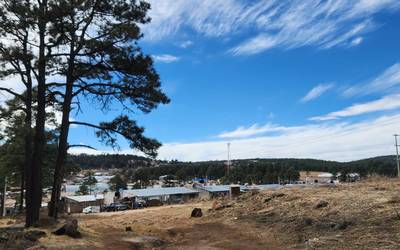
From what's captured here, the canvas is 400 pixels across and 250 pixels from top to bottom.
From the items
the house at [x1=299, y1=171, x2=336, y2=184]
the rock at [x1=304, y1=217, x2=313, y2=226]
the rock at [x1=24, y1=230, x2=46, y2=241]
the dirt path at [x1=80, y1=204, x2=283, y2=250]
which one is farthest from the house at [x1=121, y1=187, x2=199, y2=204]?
the rock at [x1=304, y1=217, x2=313, y2=226]

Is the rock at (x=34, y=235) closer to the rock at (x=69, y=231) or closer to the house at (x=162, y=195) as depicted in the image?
the rock at (x=69, y=231)

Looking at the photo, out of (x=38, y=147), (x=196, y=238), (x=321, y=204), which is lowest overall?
(x=196, y=238)

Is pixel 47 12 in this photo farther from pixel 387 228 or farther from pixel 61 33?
pixel 387 228

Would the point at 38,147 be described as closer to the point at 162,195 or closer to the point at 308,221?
the point at 308,221

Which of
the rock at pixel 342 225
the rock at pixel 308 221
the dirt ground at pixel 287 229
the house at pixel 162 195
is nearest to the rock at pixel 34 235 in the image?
the dirt ground at pixel 287 229

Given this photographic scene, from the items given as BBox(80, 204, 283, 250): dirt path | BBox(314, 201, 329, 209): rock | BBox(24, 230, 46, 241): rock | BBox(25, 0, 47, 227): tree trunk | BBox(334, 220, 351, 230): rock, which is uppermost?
BBox(25, 0, 47, 227): tree trunk

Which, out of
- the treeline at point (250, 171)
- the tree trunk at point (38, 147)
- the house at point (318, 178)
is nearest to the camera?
the tree trunk at point (38, 147)

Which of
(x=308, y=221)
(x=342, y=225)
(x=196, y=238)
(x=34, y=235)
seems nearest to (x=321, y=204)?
(x=308, y=221)

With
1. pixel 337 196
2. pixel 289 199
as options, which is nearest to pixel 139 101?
pixel 289 199

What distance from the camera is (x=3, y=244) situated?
11.7 metres

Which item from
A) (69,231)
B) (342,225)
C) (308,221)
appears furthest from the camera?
(69,231)

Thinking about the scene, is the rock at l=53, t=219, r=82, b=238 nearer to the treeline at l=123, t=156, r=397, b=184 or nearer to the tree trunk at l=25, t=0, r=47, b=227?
the tree trunk at l=25, t=0, r=47, b=227

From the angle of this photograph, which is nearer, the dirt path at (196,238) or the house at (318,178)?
the dirt path at (196,238)

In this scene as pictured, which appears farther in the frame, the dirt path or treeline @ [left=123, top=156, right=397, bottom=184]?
treeline @ [left=123, top=156, right=397, bottom=184]
